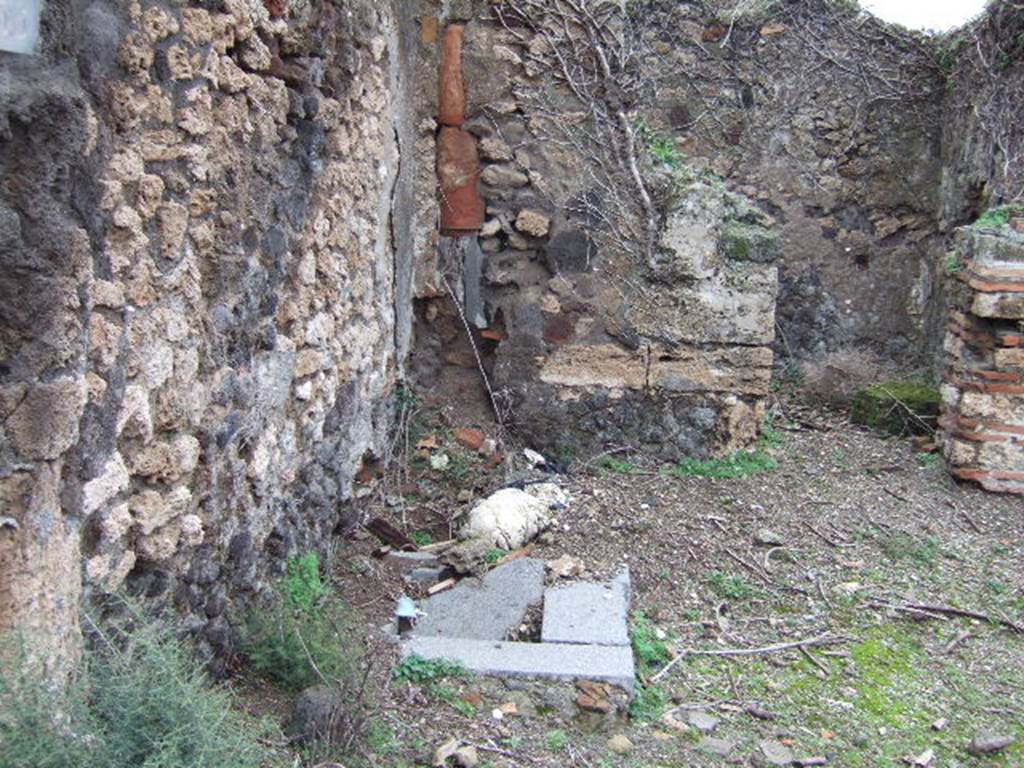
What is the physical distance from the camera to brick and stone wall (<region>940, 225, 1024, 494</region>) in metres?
4.98

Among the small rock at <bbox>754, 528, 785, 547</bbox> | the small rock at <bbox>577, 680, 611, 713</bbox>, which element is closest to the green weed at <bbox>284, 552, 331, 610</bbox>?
the small rock at <bbox>577, 680, 611, 713</bbox>

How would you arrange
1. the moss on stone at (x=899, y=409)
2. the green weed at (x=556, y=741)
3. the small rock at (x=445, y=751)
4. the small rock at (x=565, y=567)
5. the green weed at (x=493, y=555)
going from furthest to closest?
the moss on stone at (x=899, y=409), the green weed at (x=493, y=555), the small rock at (x=565, y=567), the green weed at (x=556, y=741), the small rock at (x=445, y=751)

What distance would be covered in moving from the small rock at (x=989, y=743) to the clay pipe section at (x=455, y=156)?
3.13 m

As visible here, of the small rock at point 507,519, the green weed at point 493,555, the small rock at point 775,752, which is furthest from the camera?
the small rock at point 507,519

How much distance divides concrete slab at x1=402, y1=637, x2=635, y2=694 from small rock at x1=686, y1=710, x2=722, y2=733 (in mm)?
219

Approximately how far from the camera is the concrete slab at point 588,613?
330cm

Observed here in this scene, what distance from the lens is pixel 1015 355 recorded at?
16.5ft

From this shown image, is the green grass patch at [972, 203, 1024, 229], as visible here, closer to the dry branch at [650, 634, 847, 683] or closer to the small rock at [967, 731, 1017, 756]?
the dry branch at [650, 634, 847, 683]

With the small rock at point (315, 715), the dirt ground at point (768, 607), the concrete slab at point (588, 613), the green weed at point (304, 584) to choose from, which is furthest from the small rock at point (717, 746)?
the green weed at point (304, 584)

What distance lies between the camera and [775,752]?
292 centimetres

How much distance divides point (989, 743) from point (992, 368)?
259 cm

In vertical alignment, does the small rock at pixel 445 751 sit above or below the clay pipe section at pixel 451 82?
below

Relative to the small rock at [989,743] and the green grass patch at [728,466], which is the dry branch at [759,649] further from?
the green grass patch at [728,466]

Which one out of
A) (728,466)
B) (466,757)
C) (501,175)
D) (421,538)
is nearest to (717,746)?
(466,757)
